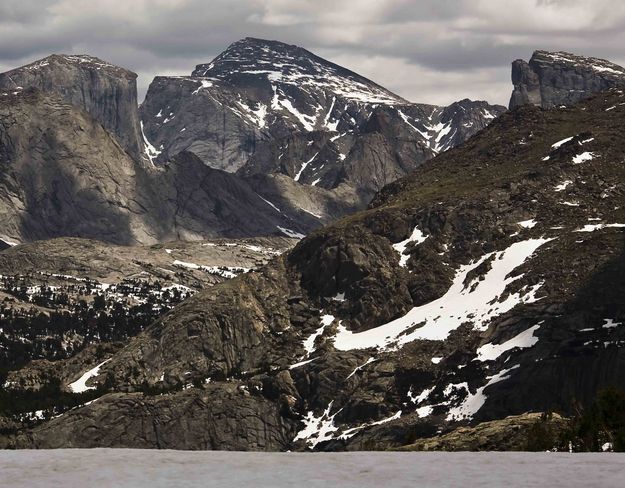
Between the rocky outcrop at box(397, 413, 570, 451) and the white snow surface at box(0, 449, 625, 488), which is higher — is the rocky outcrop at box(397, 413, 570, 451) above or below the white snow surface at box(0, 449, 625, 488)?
below

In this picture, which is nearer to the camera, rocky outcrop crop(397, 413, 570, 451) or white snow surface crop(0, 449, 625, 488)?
white snow surface crop(0, 449, 625, 488)

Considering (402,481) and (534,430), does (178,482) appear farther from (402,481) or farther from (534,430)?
(534,430)

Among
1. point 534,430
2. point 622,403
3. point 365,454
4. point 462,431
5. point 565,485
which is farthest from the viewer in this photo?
point 622,403

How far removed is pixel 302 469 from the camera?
137 ft

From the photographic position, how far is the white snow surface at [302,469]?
3882 centimetres

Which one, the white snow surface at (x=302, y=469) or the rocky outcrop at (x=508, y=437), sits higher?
the white snow surface at (x=302, y=469)

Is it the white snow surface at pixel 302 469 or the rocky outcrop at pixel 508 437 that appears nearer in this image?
the white snow surface at pixel 302 469

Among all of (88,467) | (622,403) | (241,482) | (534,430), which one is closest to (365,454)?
(241,482)

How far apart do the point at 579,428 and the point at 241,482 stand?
77.7m

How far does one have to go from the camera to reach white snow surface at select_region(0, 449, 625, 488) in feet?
127

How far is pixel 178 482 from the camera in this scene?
129ft

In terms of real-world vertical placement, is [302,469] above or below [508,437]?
above

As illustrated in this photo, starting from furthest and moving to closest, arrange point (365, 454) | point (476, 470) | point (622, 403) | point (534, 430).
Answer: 1. point (622, 403)
2. point (534, 430)
3. point (365, 454)
4. point (476, 470)

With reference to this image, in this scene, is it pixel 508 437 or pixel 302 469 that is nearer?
pixel 302 469
